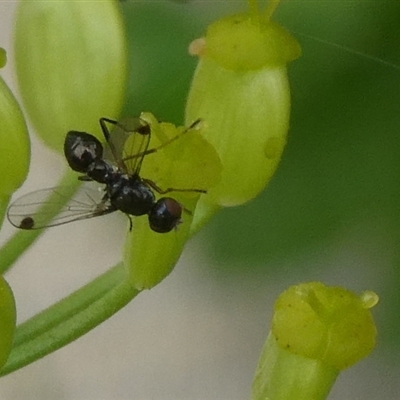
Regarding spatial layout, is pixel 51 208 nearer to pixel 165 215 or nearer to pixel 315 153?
pixel 165 215

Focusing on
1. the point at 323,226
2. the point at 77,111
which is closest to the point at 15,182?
the point at 77,111

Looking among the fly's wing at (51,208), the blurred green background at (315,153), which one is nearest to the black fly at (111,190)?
the fly's wing at (51,208)

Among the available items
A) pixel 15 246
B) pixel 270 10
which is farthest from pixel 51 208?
pixel 270 10

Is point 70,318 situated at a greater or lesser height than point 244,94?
lesser

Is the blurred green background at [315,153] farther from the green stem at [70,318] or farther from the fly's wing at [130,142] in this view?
the green stem at [70,318]

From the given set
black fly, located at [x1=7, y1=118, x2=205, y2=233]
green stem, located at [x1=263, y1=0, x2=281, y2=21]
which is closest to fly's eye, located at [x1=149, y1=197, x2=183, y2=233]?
black fly, located at [x1=7, y1=118, x2=205, y2=233]

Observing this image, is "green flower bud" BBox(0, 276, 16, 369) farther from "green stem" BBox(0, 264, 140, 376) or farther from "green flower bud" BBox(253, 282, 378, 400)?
"green flower bud" BBox(253, 282, 378, 400)
